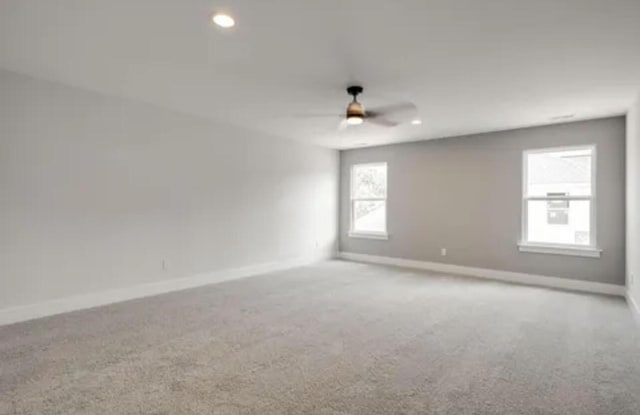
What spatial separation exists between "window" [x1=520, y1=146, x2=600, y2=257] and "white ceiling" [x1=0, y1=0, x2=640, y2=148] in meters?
0.83

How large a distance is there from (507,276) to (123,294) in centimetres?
568

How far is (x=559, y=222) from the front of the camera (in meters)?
5.54

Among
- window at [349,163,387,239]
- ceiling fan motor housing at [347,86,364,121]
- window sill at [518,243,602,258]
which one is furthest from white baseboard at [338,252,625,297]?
ceiling fan motor housing at [347,86,364,121]

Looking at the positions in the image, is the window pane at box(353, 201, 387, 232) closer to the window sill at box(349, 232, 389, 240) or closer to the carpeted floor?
Answer: the window sill at box(349, 232, 389, 240)

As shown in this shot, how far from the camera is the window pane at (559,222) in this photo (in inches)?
210

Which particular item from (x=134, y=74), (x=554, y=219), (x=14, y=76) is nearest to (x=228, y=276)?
(x=134, y=74)

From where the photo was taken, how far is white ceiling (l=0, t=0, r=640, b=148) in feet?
8.08

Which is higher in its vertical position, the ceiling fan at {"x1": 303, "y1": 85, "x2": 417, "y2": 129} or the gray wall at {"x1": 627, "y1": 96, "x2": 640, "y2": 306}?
the ceiling fan at {"x1": 303, "y1": 85, "x2": 417, "y2": 129}

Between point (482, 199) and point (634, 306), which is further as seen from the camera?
point (482, 199)

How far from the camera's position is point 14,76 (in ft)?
12.1

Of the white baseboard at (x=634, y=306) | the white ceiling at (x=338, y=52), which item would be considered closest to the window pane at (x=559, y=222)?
the white baseboard at (x=634, y=306)

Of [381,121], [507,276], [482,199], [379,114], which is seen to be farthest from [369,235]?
[379,114]

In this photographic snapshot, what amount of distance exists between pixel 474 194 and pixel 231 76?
456cm

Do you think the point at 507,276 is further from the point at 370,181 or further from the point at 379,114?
the point at 379,114
